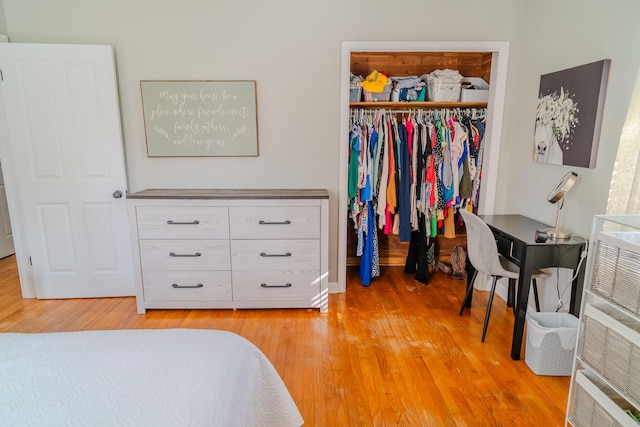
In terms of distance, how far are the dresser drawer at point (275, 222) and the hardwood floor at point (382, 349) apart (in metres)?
0.60

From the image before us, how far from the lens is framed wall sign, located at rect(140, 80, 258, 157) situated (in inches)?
114

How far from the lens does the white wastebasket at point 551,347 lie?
204cm

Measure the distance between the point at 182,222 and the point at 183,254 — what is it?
0.78 feet

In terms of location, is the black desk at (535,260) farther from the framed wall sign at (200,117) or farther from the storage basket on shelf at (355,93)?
the framed wall sign at (200,117)

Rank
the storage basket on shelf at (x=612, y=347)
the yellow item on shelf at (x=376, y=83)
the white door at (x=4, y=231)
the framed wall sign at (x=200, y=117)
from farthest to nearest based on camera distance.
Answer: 1. the white door at (x=4, y=231)
2. the yellow item on shelf at (x=376, y=83)
3. the framed wall sign at (x=200, y=117)
4. the storage basket on shelf at (x=612, y=347)

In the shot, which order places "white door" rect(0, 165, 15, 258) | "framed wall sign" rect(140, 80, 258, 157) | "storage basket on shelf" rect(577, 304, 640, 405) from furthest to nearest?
"white door" rect(0, 165, 15, 258) → "framed wall sign" rect(140, 80, 258, 157) → "storage basket on shelf" rect(577, 304, 640, 405)

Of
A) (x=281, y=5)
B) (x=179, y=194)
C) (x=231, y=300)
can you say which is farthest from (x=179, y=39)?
(x=231, y=300)

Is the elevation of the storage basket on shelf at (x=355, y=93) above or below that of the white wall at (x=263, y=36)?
below

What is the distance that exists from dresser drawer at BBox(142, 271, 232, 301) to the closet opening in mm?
987

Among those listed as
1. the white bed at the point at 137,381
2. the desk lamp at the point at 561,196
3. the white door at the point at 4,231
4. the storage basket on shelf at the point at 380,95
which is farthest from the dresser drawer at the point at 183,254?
the white door at the point at 4,231

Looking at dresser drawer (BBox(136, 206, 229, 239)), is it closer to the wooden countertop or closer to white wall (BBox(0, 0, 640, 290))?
the wooden countertop

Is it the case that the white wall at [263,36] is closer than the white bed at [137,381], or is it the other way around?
the white bed at [137,381]

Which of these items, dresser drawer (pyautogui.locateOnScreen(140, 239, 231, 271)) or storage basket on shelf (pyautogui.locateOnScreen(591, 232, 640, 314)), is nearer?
storage basket on shelf (pyautogui.locateOnScreen(591, 232, 640, 314))

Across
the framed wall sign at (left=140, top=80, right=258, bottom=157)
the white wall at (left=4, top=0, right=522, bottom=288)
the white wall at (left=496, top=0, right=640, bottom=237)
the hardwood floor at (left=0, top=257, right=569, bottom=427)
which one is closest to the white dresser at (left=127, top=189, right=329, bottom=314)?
the hardwood floor at (left=0, top=257, right=569, bottom=427)
